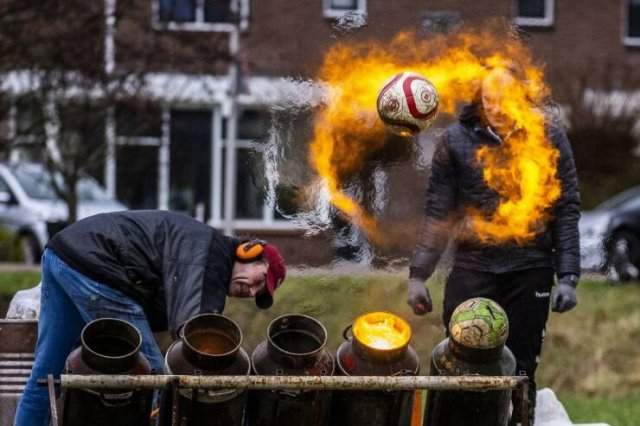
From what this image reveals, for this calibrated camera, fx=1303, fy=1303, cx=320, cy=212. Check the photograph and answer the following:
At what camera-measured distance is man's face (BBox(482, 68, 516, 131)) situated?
688cm

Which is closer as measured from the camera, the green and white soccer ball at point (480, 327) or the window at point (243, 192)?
the green and white soccer ball at point (480, 327)

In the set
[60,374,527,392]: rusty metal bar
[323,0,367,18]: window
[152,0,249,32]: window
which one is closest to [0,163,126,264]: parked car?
[152,0,249,32]: window

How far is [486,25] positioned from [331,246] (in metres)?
1.61

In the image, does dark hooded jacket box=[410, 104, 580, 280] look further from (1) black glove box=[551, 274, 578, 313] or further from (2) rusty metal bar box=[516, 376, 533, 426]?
(2) rusty metal bar box=[516, 376, 533, 426]

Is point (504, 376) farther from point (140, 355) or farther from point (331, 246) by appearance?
point (331, 246)

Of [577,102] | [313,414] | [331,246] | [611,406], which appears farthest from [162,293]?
[577,102]

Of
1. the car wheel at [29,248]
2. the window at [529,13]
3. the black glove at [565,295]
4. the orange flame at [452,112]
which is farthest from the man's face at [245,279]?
the car wheel at [29,248]

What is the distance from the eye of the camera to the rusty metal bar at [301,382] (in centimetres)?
491

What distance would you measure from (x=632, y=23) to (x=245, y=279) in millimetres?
19865

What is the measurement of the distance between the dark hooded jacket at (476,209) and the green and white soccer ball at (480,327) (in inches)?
56.7

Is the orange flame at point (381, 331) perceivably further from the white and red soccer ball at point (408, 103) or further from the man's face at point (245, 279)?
the white and red soccer ball at point (408, 103)

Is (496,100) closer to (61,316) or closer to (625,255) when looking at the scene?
(61,316)

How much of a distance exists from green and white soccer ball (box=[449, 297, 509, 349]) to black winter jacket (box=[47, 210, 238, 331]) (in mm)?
1001

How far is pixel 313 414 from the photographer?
5.21 meters
